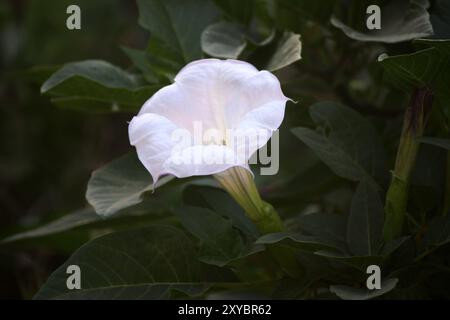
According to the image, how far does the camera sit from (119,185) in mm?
712

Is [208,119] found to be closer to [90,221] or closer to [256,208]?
[256,208]

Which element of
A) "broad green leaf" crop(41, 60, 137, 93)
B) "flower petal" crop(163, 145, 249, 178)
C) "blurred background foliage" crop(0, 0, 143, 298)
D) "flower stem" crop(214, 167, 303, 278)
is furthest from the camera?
"blurred background foliage" crop(0, 0, 143, 298)

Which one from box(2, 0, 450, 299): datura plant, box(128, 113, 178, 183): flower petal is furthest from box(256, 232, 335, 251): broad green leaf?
box(128, 113, 178, 183): flower petal

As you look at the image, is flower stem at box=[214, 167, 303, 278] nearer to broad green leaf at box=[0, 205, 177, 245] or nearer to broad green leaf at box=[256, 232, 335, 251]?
broad green leaf at box=[256, 232, 335, 251]

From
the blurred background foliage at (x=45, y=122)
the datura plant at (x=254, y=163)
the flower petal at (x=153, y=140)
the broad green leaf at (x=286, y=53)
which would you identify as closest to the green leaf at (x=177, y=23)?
the datura plant at (x=254, y=163)

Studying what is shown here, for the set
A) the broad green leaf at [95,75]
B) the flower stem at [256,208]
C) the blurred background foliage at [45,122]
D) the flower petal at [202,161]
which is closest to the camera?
the flower petal at [202,161]

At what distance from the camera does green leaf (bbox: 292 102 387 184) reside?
69cm

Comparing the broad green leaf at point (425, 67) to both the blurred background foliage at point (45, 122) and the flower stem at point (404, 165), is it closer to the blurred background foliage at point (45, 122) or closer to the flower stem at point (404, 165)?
the flower stem at point (404, 165)

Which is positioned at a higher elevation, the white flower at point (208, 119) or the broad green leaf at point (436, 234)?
the white flower at point (208, 119)

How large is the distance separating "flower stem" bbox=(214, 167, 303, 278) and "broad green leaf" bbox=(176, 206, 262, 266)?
23 millimetres

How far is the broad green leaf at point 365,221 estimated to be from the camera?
0.64 metres

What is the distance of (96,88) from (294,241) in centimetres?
26

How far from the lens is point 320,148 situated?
68 cm

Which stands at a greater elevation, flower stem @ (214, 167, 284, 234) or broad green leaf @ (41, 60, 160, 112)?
broad green leaf @ (41, 60, 160, 112)
